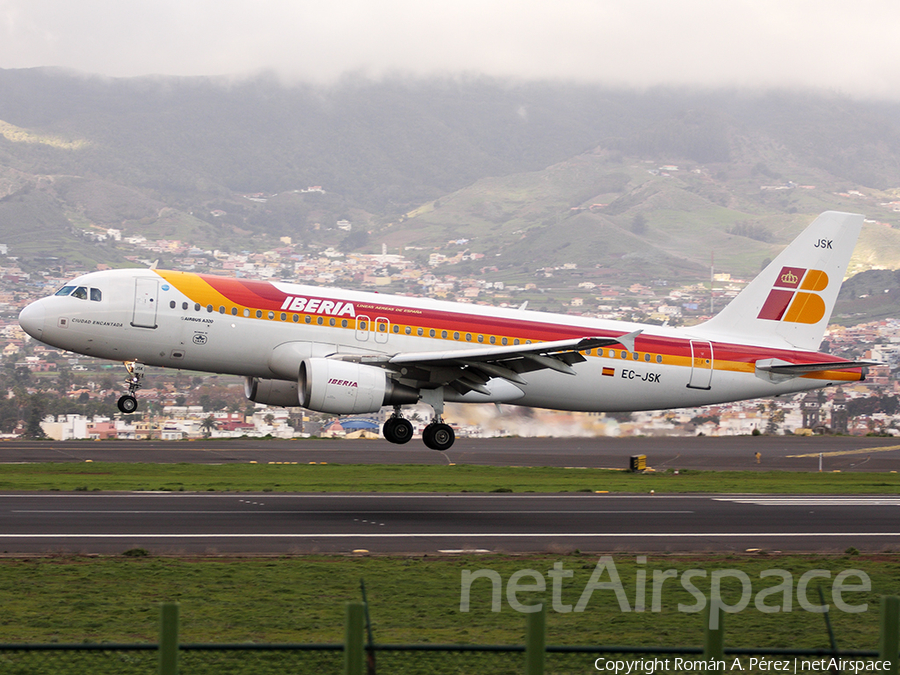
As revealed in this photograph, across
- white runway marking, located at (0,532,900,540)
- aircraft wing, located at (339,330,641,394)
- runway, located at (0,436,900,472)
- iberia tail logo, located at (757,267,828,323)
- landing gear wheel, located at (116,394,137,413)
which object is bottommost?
white runway marking, located at (0,532,900,540)

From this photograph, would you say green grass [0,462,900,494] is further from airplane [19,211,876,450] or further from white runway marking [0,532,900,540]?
white runway marking [0,532,900,540]

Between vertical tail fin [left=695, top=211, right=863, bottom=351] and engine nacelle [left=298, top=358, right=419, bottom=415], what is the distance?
14.3 m

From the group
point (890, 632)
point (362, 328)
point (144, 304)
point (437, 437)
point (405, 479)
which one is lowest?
point (890, 632)

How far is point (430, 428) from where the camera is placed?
36000mm

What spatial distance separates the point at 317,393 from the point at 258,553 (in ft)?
35.0

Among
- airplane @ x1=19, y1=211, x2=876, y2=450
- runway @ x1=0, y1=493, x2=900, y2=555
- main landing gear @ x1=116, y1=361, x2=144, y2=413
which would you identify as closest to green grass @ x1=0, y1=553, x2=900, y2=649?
runway @ x1=0, y1=493, x2=900, y2=555

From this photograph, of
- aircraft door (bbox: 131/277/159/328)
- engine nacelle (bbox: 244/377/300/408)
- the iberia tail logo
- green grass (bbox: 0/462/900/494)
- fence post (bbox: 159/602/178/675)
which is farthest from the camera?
the iberia tail logo

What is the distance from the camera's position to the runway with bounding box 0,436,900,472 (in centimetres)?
5303

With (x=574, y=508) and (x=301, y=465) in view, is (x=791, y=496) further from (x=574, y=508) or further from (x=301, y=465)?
(x=301, y=465)

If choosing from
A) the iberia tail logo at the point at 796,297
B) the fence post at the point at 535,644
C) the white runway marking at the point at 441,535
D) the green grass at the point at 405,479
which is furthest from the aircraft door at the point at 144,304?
the fence post at the point at 535,644

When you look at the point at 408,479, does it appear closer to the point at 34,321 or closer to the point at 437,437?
the point at 437,437

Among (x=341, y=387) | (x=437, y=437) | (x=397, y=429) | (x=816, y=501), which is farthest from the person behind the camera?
(x=816, y=501)

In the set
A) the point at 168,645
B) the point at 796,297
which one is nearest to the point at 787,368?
the point at 796,297

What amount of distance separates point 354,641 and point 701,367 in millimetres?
31749
